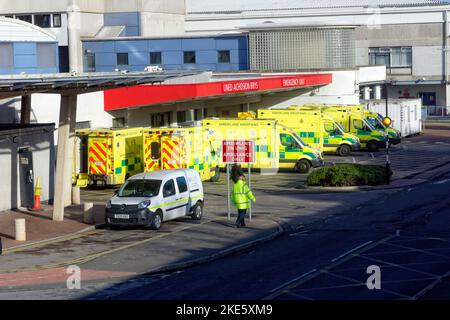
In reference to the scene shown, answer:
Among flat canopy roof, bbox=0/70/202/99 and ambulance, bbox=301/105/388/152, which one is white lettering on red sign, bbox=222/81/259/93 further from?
flat canopy roof, bbox=0/70/202/99

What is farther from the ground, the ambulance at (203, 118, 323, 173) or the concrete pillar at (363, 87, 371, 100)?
the concrete pillar at (363, 87, 371, 100)

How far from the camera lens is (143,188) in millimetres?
33594

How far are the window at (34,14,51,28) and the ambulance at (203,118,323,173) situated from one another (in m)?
27.8

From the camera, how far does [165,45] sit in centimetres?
7400

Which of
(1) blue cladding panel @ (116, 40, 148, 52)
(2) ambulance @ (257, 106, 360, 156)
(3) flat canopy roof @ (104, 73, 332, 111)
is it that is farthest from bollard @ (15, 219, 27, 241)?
(1) blue cladding panel @ (116, 40, 148, 52)

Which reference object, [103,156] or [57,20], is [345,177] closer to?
[103,156]

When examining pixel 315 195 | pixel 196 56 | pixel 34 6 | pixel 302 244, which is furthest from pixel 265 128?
pixel 34 6

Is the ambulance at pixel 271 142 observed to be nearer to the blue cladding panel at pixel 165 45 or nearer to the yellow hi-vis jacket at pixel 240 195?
the yellow hi-vis jacket at pixel 240 195

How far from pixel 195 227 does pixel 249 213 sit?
2.05 metres

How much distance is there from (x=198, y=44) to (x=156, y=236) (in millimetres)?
42931

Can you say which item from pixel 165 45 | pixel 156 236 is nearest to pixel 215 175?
pixel 156 236

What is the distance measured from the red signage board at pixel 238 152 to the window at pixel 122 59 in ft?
134

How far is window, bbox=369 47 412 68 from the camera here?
93562 mm
